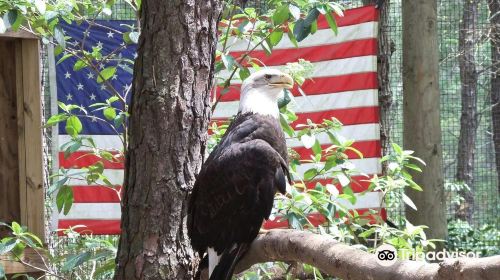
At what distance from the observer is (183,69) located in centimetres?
239

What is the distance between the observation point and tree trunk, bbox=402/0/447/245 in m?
3.96

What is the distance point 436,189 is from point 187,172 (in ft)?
6.38

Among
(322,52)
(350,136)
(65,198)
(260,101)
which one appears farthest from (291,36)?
(322,52)

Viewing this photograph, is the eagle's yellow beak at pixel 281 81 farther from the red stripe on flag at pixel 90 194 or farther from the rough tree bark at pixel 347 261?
the red stripe on flag at pixel 90 194

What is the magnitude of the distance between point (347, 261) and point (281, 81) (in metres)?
1.24

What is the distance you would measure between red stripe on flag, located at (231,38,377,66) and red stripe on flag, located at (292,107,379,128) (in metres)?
0.30

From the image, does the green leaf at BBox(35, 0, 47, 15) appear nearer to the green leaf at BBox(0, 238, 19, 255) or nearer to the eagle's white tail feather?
the green leaf at BBox(0, 238, 19, 255)

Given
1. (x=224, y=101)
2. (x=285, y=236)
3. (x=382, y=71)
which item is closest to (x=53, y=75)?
(x=224, y=101)

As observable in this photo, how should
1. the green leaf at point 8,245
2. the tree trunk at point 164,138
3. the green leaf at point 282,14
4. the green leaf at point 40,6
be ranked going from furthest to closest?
the green leaf at point 282,14
the green leaf at point 40,6
the green leaf at point 8,245
the tree trunk at point 164,138

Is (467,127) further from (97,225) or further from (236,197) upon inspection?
(236,197)

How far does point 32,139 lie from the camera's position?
3143mm

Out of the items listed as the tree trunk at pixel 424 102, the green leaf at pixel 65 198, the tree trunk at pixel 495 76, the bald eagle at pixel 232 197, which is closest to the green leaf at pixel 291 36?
the bald eagle at pixel 232 197

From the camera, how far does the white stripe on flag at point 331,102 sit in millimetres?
4293

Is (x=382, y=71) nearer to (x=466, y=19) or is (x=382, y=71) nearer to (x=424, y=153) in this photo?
(x=424, y=153)
